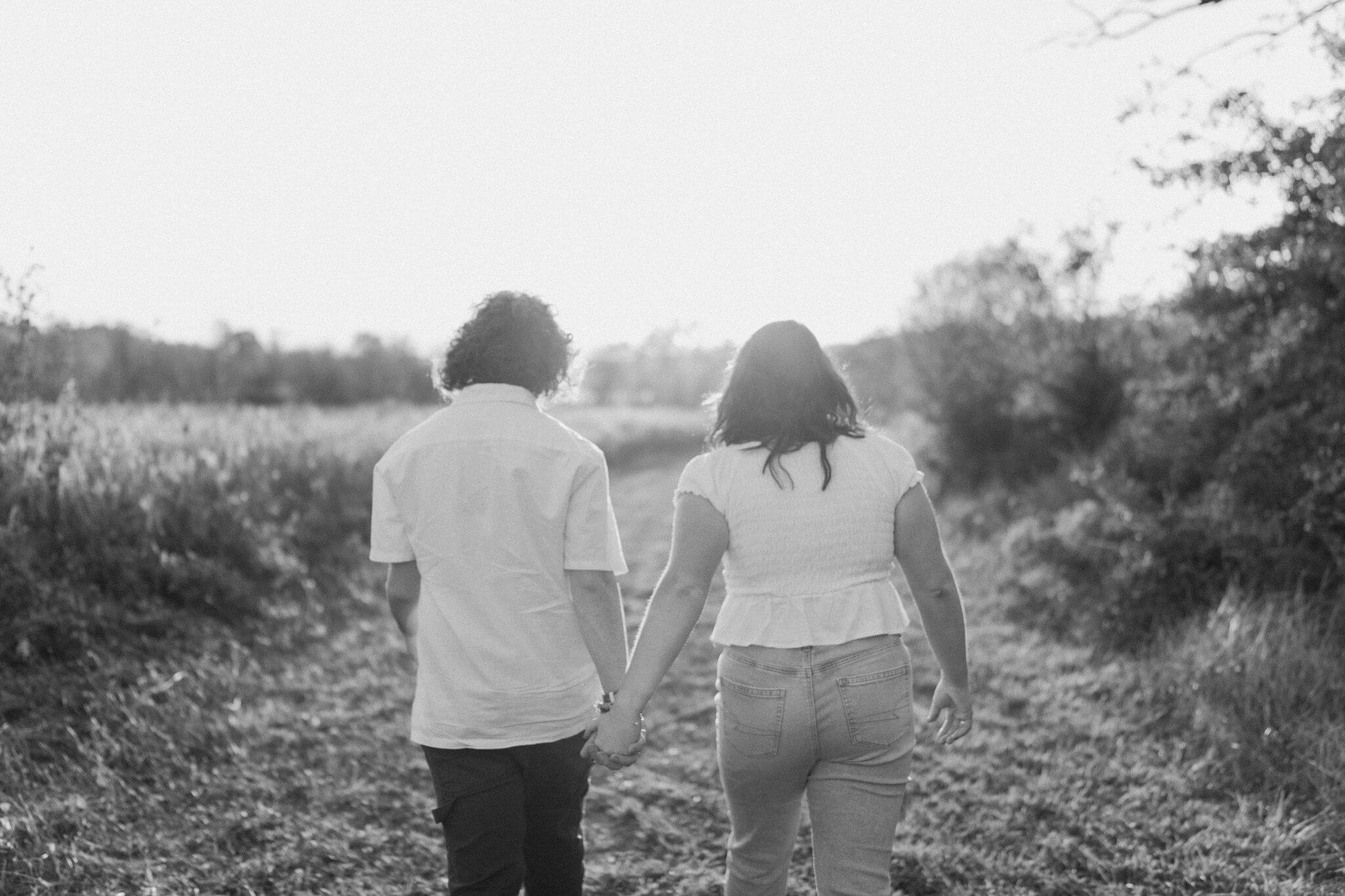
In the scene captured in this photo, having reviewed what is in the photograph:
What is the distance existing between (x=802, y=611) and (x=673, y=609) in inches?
13.1

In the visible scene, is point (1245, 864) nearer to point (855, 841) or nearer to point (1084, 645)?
A: point (855, 841)

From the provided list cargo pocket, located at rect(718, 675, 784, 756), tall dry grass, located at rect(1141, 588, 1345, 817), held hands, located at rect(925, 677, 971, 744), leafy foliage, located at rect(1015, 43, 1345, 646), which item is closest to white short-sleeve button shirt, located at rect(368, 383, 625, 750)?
cargo pocket, located at rect(718, 675, 784, 756)

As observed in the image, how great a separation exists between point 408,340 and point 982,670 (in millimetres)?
46301

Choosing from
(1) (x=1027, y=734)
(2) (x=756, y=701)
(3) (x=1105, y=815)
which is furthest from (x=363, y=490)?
(2) (x=756, y=701)

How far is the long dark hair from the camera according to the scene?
8.81 ft

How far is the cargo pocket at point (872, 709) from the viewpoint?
2.57m

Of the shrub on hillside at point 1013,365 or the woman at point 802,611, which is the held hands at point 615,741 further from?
the shrub on hillside at point 1013,365

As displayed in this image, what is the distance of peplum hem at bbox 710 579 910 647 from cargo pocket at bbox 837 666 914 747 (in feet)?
0.34

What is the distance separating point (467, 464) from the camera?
2.86m

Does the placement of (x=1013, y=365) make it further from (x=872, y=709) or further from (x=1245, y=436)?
(x=872, y=709)

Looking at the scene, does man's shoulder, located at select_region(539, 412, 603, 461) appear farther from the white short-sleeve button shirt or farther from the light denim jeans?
the light denim jeans

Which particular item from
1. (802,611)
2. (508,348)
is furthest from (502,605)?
(802,611)

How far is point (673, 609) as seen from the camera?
2.73 metres

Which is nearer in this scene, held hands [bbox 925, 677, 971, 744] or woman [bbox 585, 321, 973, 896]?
woman [bbox 585, 321, 973, 896]
